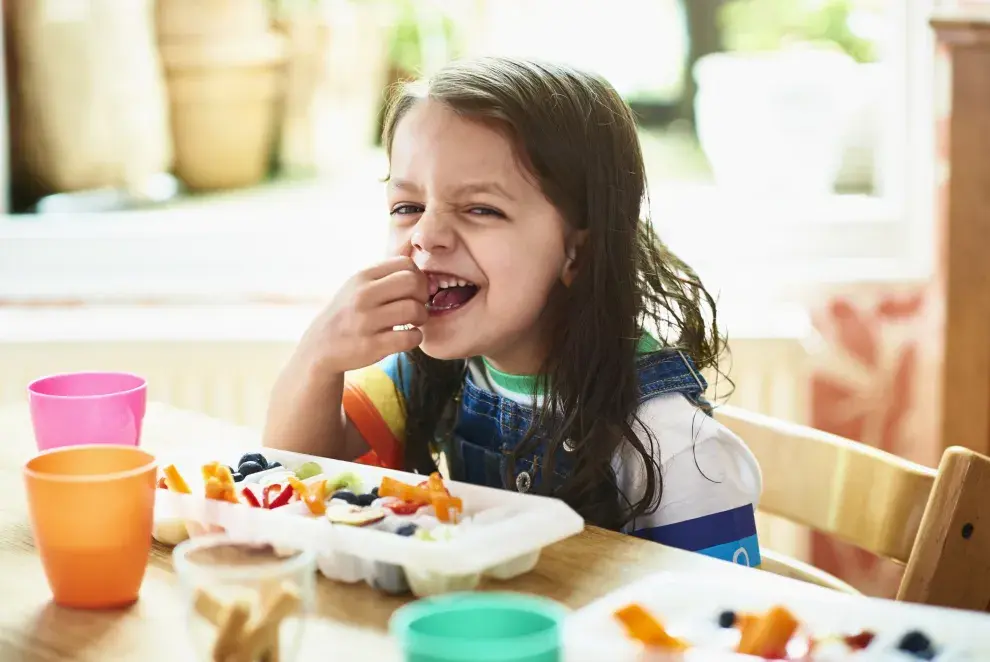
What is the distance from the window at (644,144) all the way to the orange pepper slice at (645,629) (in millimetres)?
1635

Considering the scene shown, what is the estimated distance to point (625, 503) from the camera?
119 cm

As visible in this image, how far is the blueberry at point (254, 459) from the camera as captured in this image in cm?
104

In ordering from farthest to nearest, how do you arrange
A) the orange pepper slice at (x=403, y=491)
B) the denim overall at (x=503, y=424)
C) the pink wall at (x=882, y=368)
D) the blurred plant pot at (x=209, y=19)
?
the blurred plant pot at (x=209, y=19) < the pink wall at (x=882, y=368) < the denim overall at (x=503, y=424) < the orange pepper slice at (x=403, y=491)

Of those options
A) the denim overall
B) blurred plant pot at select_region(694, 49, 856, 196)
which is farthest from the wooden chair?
blurred plant pot at select_region(694, 49, 856, 196)

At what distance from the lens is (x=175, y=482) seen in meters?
0.97

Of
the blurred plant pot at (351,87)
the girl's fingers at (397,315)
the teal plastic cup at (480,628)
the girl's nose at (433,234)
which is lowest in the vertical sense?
the teal plastic cup at (480,628)

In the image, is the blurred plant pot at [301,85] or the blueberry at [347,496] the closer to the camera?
the blueberry at [347,496]

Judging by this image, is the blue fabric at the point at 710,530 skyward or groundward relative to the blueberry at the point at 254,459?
groundward

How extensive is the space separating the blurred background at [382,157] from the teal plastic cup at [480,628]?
1630 mm

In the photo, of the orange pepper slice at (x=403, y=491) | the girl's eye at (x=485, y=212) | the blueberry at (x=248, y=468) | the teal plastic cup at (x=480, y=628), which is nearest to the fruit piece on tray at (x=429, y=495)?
the orange pepper slice at (x=403, y=491)

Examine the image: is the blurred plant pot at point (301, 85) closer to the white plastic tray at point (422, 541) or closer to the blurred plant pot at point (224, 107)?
the blurred plant pot at point (224, 107)

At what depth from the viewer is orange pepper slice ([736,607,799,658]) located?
0.70 meters

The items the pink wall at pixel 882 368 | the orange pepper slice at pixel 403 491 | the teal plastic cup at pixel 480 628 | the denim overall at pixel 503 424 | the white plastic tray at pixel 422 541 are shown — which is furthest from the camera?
the pink wall at pixel 882 368

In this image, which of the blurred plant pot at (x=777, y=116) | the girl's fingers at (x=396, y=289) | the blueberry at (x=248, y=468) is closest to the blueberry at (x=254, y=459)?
the blueberry at (x=248, y=468)
